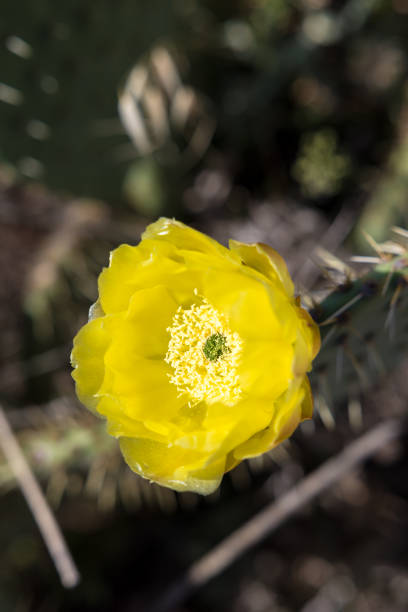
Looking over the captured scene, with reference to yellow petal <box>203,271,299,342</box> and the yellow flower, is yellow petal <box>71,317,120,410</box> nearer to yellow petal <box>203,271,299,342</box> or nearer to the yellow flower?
the yellow flower

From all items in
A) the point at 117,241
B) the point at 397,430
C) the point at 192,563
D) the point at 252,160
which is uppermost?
the point at 252,160

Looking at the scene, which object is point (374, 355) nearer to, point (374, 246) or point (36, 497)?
point (374, 246)

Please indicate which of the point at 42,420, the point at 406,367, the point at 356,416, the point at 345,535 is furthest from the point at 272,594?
the point at 42,420

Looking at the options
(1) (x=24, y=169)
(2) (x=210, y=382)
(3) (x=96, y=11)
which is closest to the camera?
(2) (x=210, y=382)

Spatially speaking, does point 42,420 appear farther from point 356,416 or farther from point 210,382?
point 356,416

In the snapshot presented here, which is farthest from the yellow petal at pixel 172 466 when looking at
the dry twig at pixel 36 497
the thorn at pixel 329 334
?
the dry twig at pixel 36 497

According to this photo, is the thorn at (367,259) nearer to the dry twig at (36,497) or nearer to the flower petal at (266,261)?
the flower petal at (266,261)

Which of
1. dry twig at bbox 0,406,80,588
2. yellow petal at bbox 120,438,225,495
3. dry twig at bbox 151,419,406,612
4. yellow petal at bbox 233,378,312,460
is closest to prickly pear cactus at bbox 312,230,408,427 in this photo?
yellow petal at bbox 233,378,312,460
